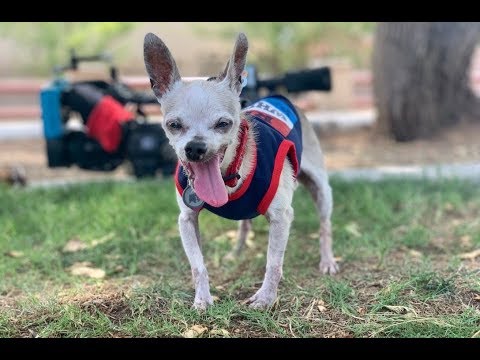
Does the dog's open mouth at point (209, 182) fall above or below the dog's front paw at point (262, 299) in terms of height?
above

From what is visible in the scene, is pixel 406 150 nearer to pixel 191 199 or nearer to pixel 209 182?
pixel 191 199

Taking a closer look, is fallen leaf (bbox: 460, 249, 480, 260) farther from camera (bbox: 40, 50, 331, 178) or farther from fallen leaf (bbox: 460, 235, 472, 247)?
camera (bbox: 40, 50, 331, 178)

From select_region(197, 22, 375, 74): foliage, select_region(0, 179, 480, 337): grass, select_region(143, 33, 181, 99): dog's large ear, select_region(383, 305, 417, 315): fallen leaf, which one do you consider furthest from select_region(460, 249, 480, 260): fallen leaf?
select_region(197, 22, 375, 74): foliage

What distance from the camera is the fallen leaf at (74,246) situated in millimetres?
4520

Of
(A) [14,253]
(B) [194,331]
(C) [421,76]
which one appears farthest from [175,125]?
(C) [421,76]

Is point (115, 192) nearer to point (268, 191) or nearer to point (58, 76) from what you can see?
point (58, 76)

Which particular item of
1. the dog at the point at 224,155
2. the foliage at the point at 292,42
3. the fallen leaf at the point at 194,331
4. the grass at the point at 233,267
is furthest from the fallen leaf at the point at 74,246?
the foliage at the point at 292,42

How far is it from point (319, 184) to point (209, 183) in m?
1.30

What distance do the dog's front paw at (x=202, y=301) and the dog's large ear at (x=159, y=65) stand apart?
1.08 m

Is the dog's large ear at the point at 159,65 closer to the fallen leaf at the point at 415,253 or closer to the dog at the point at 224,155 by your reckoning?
the dog at the point at 224,155
